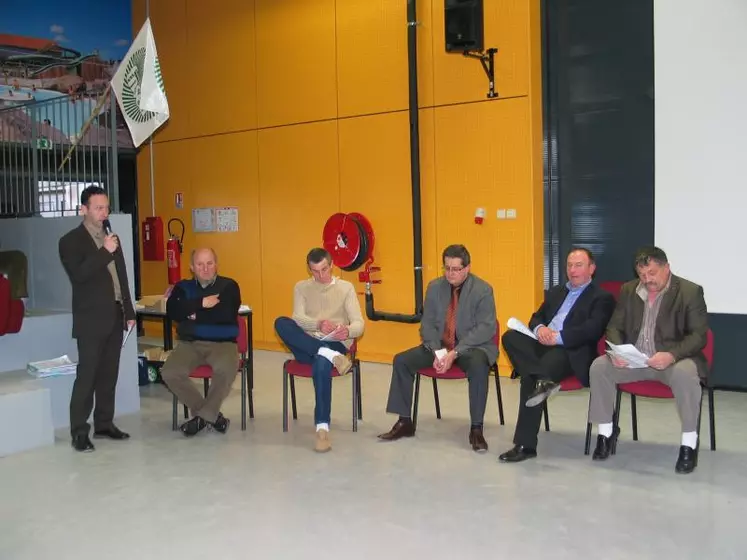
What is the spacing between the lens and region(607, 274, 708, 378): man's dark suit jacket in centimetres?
399

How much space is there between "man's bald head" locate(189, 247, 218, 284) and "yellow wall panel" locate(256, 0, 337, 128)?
3006 millimetres

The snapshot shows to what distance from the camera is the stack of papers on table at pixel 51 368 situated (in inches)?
193

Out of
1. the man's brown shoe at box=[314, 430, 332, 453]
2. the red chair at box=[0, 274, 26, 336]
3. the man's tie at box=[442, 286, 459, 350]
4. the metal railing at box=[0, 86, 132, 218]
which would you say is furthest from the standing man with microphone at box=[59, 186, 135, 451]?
Result: the man's tie at box=[442, 286, 459, 350]

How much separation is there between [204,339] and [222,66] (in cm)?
453

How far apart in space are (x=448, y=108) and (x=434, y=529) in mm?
4200

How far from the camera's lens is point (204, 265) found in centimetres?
480

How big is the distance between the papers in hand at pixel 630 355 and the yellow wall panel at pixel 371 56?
3551 millimetres

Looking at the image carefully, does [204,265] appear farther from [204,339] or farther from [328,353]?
[328,353]

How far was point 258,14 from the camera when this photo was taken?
8.09 m

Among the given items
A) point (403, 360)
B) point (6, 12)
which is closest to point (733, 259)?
point (403, 360)

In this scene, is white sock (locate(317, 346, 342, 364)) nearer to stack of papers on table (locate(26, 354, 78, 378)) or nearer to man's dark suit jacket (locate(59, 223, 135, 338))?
man's dark suit jacket (locate(59, 223, 135, 338))

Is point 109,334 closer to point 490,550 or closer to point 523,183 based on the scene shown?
point 490,550

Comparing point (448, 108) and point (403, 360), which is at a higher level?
point (448, 108)

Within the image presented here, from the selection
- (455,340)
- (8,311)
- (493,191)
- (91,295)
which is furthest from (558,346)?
(8,311)
